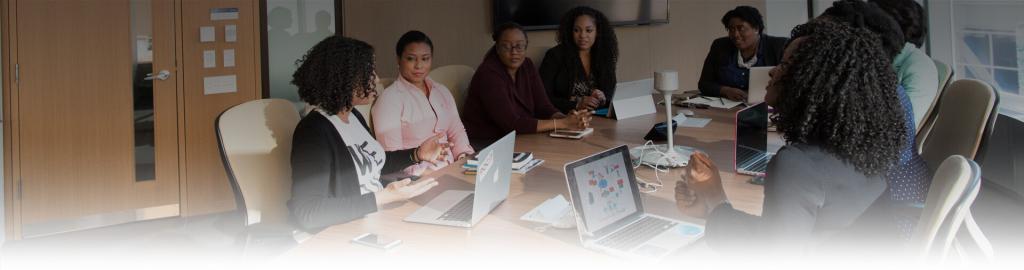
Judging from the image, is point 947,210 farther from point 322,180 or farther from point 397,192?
point 322,180

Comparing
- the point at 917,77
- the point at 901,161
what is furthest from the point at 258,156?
the point at 917,77

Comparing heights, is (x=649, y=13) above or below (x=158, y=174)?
above

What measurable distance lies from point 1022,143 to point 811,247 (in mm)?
2783

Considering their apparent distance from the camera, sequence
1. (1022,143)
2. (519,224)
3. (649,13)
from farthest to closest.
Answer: (649,13)
(1022,143)
(519,224)

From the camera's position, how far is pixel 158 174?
13.9 feet

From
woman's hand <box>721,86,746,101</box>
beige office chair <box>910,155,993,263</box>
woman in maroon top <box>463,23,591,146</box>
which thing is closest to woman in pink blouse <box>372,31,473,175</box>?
woman in maroon top <box>463,23,591,146</box>

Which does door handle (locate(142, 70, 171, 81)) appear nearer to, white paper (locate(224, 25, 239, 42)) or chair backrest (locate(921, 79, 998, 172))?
white paper (locate(224, 25, 239, 42))

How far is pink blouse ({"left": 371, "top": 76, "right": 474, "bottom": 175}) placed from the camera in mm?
3078

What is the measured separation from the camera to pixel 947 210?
4.71ft

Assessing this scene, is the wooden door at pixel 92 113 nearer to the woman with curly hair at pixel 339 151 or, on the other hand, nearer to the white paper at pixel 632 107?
the woman with curly hair at pixel 339 151

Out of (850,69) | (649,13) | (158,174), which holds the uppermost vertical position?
(649,13)

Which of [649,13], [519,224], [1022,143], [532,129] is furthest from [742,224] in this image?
[649,13]

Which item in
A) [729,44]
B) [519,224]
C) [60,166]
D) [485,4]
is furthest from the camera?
[485,4]

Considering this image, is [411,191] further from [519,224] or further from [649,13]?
[649,13]
